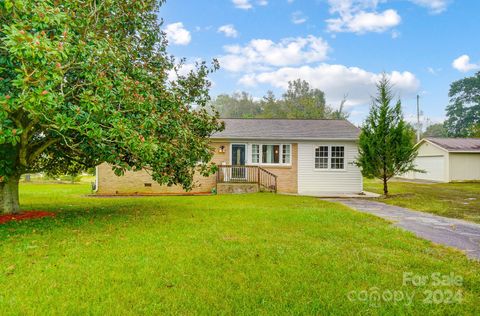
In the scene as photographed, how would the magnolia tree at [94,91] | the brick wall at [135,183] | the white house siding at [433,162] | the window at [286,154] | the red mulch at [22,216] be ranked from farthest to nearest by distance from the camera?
the white house siding at [433,162]
the window at [286,154]
the brick wall at [135,183]
the red mulch at [22,216]
the magnolia tree at [94,91]

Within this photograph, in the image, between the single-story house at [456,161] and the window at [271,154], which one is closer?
the window at [271,154]

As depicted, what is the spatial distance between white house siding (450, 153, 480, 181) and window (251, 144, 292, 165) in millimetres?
16573

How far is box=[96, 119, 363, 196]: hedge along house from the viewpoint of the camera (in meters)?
16.2

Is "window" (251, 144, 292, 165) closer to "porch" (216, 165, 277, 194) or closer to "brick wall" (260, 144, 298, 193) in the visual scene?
"brick wall" (260, 144, 298, 193)

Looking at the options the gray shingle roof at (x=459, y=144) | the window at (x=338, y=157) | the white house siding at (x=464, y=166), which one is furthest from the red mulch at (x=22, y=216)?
the white house siding at (x=464, y=166)

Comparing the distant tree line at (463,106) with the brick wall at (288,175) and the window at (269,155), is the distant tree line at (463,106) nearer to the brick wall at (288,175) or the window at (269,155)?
the brick wall at (288,175)

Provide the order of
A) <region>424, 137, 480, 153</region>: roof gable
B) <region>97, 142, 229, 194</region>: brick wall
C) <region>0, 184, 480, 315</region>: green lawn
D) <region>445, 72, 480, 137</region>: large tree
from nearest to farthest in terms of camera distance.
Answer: <region>0, 184, 480, 315</region>: green lawn < <region>97, 142, 229, 194</region>: brick wall < <region>424, 137, 480, 153</region>: roof gable < <region>445, 72, 480, 137</region>: large tree

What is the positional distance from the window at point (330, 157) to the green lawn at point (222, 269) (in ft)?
32.1

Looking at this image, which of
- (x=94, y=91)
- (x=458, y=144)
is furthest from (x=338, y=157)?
(x=458, y=144)

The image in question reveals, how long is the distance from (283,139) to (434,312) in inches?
536

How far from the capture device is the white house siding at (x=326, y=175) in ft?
53.6

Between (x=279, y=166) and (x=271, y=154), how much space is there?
833mm

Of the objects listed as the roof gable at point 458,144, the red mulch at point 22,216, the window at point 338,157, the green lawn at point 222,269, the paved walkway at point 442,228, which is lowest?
the paved walkway at point 442,228


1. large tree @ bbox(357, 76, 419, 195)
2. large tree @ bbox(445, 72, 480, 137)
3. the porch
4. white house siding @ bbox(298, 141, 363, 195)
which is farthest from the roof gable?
large tree @ bbox(445, 72, 480, 137)
